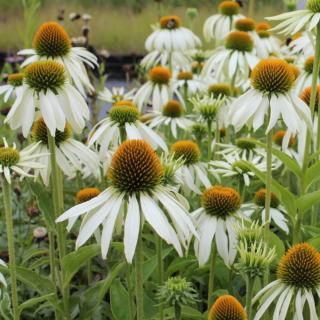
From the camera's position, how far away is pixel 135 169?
1.13 m

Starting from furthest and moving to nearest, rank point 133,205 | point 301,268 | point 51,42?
point 51,42 → point 301,268 → point 133,205

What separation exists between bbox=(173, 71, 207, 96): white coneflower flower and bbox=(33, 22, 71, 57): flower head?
0.93 m

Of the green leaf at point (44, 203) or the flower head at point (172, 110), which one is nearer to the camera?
the green leaf at point (44, 203)

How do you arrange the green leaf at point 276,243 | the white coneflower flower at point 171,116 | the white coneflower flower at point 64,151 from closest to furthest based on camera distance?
the green leaf at point 276,243 < the white coneflower flower at point 64,151 < the white coneflower flower at point 171,116

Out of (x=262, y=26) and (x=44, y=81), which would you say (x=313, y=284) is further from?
(x=262, y=26)

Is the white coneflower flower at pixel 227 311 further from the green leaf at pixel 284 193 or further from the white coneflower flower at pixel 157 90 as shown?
the white coneflower flower at pixel 157 90

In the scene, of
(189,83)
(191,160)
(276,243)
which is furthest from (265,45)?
(276,243)

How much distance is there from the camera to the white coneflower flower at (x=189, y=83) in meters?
2.59

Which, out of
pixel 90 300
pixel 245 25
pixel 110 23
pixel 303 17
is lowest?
pixel 110 23

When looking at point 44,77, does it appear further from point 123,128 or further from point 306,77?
point 306,77

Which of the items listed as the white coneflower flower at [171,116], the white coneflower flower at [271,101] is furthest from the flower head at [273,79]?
the white coneflower flower at [171,116]

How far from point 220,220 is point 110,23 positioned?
618cm

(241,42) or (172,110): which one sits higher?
(241,42)

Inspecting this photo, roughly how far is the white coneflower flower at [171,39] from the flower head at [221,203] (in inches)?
51.2
